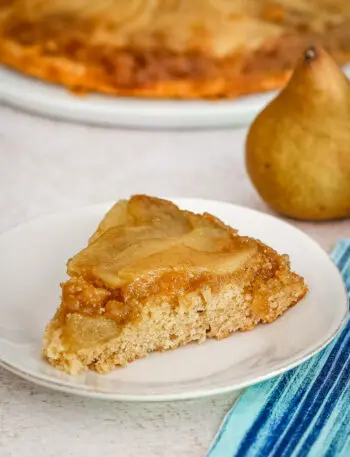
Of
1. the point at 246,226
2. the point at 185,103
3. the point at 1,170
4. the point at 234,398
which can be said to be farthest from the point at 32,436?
the point at 185,103

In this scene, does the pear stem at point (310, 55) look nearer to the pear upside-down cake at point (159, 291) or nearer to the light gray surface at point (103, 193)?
the light gray surface at point (103, 193)

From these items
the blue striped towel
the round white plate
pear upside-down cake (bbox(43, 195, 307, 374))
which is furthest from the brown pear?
the blue striped towel

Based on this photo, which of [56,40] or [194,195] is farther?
[56,40]

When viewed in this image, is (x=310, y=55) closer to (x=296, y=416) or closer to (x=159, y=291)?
(x=159, y=291)

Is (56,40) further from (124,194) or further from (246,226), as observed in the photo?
(246,226)

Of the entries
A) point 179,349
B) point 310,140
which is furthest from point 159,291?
point 310,140

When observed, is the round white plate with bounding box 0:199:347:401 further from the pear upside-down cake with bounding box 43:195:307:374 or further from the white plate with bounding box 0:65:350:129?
the white plate with bounding box 0:65:350:129
